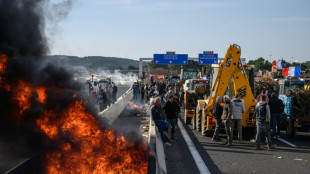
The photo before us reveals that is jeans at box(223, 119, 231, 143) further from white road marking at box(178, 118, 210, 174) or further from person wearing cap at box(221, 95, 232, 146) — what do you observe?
white road marking at box(178, 118, 210, 174)

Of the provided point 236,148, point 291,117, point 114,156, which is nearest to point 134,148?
point 114,156

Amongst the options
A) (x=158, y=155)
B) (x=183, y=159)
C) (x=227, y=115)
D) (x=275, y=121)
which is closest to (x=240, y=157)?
(x=183, y=159)

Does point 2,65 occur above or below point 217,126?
above

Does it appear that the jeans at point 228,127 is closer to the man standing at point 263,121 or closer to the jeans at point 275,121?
the man standing at point 263,121

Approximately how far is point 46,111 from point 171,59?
44892mm

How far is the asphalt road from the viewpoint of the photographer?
10555 millimetres


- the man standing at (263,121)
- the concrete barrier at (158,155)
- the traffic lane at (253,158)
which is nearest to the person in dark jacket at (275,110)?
the traffic lane at (253,158)

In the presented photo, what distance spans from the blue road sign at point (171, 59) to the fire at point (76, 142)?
43.4 m

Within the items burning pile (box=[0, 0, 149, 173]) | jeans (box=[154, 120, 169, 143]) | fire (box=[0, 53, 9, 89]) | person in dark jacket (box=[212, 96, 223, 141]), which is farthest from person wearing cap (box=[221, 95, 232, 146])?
fire (box=[0, 53, 9, 89])

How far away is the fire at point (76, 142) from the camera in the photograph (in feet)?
29.6

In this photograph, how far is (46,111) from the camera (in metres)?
9.36

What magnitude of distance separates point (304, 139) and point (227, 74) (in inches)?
152

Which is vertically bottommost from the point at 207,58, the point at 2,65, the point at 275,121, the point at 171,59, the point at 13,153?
the point at 13,153

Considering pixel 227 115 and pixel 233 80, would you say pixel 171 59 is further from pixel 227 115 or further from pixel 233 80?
pixel 227 115
